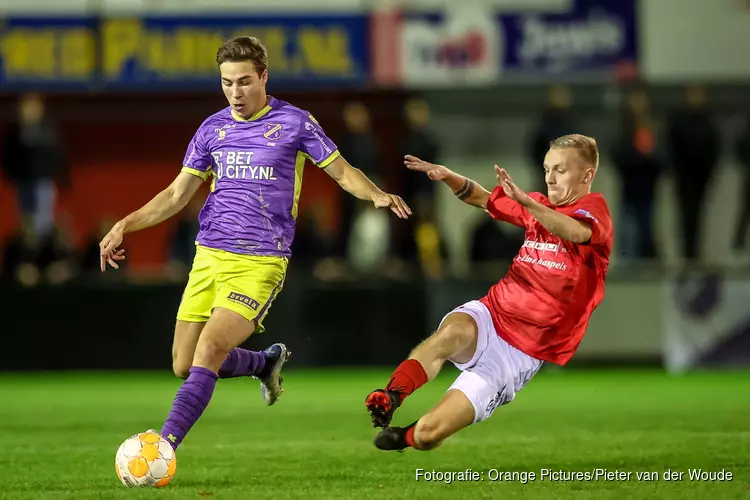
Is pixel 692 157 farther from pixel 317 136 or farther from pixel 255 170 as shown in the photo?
pixel 255 170

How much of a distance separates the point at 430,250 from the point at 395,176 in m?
3.83

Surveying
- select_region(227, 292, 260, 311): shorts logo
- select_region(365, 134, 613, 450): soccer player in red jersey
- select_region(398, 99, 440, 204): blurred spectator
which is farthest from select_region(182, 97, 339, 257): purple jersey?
select_region(398, 99, 440, 204): blurred spectator

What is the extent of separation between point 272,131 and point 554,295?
1835 millimetres

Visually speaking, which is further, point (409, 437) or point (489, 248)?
point (489, 248)

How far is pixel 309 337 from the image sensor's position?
50.1ft

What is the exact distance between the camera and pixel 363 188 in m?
7.16

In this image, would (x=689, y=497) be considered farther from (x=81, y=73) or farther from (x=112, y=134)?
(x=112, y=134)

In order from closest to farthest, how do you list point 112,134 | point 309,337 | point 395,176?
point 309,337 → point 395,176 → point 112,134

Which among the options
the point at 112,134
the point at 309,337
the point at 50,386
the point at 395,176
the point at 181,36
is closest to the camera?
the point at 50,386

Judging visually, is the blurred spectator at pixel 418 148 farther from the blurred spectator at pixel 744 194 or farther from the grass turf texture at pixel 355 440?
the blurred spectator at pixel 744 194

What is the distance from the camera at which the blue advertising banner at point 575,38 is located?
18.0 meters

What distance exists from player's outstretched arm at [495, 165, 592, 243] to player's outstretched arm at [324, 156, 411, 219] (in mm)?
631

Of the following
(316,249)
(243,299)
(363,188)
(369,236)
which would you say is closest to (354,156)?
(369,236)

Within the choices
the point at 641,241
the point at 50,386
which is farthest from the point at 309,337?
the point at 641,241
